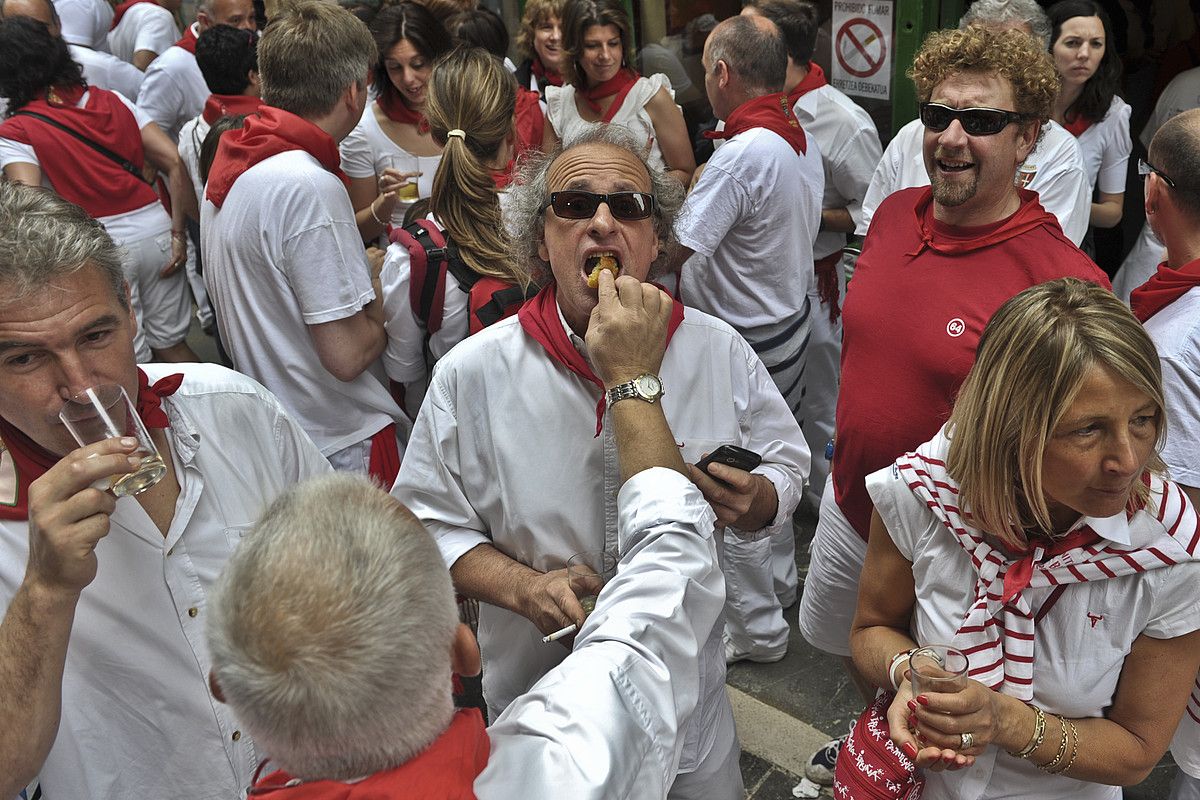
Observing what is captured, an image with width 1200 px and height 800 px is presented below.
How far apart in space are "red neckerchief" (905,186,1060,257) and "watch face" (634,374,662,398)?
4.77 feet

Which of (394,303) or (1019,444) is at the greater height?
(1019,444)

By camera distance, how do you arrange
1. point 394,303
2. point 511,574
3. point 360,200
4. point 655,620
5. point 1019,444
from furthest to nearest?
point 360,200 → point 394,303 → point 511,574 → point 1019,444 → point 655,620

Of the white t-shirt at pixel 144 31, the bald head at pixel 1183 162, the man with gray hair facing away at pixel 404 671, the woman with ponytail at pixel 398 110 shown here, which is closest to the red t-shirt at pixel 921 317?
the bald head at pixel 1183 162

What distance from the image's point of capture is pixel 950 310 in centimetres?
301

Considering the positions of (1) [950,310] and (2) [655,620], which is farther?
(1) [950,310]

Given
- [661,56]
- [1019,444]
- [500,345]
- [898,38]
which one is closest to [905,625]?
[1019,444]

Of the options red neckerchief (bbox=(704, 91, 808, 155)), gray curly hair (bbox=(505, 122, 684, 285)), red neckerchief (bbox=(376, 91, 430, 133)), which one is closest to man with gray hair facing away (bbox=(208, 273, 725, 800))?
gray curly hair (bbox=(505, 122, 684, 285))

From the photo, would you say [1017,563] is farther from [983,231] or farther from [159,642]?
[159,642]

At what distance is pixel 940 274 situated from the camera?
309cm

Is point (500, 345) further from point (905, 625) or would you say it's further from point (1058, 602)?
point (1058, 602)

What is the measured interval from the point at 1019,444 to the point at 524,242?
4.14 feet

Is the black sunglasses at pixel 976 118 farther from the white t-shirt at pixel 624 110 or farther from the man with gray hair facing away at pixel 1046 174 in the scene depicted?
the white t-shirt at pixel 624 110

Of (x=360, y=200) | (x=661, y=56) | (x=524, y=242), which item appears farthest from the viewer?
(x=661, y=56)

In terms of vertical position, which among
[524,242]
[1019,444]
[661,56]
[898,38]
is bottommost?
[661,56]
